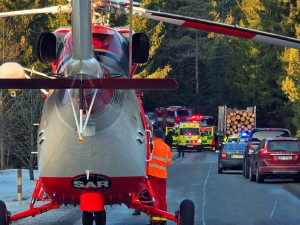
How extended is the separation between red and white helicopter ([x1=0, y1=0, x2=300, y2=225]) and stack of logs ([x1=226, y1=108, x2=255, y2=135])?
54.3 meters

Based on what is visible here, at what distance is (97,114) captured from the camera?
1152cm

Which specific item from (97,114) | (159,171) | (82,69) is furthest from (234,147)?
(82,69)

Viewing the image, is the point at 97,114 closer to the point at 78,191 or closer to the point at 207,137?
the point at 78,191

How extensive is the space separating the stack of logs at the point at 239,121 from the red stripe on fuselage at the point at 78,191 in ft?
180

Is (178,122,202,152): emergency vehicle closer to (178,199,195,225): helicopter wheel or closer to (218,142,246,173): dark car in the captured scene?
(218,142,246,173): dark car

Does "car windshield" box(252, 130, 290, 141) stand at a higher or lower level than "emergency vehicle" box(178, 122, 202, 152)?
higher

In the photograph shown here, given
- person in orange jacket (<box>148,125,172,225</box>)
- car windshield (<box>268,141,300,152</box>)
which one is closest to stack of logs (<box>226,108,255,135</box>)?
car windshield (<box>268,141,300,152</box>)

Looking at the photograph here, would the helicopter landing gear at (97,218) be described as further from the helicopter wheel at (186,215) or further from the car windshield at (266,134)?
the car windshield at (266,134)

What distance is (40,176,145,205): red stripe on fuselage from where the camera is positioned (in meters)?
12.4

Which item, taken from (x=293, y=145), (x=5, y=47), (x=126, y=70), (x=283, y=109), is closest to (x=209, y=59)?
(x=283, y=109)

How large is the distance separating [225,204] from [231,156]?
16799mm

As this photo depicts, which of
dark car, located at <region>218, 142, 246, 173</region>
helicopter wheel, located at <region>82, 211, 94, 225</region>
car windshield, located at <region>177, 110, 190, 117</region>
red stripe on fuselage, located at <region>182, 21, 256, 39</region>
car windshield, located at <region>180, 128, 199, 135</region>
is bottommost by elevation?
car windshield, located at <region>180, 128, 199, 135</region>

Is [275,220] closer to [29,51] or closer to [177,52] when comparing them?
[29,51]

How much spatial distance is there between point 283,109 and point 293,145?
42771mm
